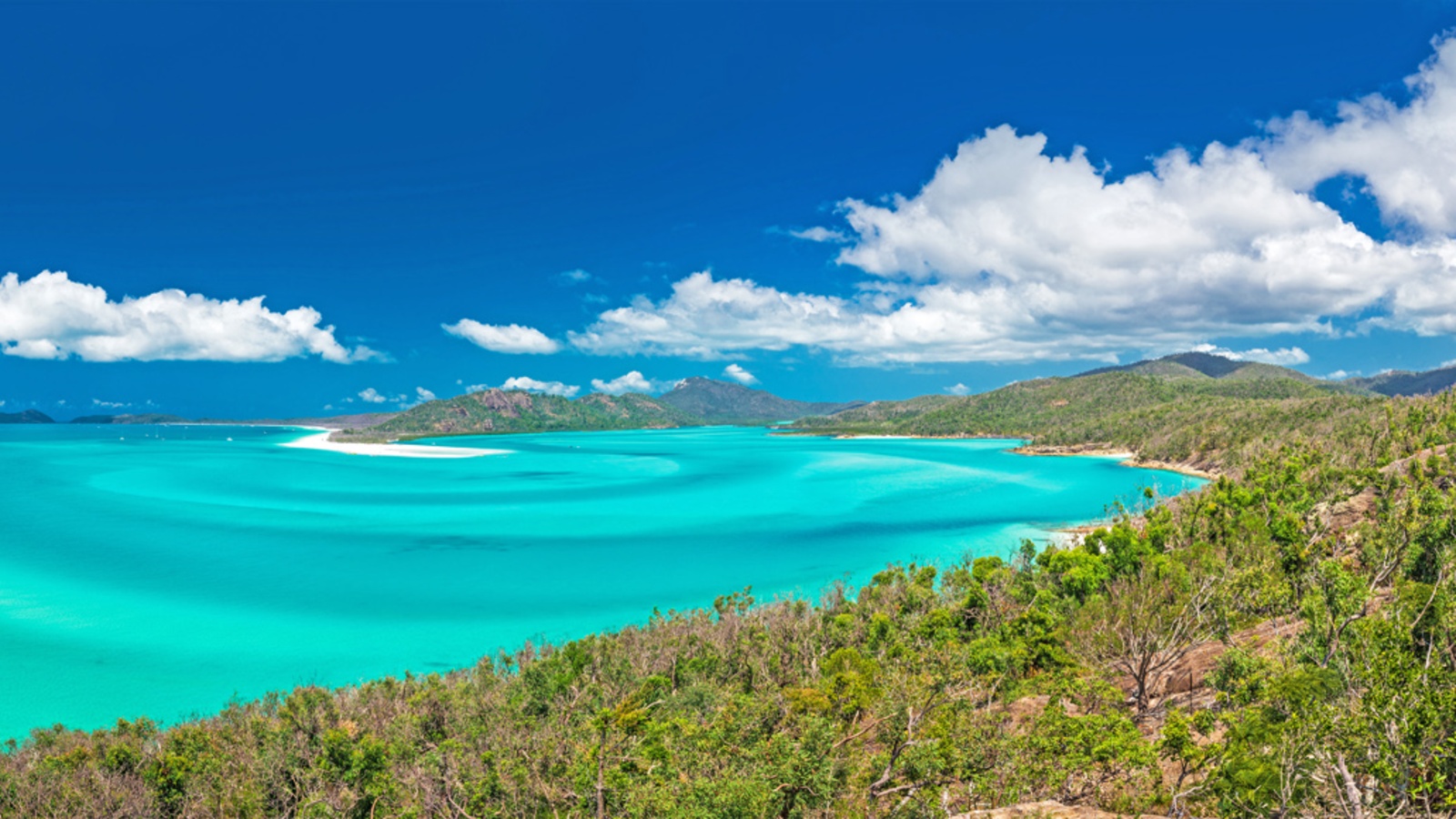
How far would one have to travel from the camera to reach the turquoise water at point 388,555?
30.1 meters

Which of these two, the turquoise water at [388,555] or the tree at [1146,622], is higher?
the tree at [1146,622]

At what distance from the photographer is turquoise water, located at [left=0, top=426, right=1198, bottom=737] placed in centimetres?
3011

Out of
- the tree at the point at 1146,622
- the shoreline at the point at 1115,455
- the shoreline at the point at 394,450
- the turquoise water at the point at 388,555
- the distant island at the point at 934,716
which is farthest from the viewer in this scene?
the shoreline at the point at 394,450

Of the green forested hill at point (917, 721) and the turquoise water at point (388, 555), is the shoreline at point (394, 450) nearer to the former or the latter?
the turquoise water at point (388, 555)

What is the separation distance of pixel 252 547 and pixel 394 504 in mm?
23918

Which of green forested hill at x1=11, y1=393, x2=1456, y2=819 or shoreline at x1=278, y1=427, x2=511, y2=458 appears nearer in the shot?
green forested hill at x1=11, y1=393, x2=1456, y2=819

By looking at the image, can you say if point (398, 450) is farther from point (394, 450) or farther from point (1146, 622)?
point (1146, 622)

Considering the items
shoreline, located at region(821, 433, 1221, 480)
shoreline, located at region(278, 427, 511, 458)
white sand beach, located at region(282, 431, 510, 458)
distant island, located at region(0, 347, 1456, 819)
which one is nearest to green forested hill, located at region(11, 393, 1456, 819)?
distant island, located at region(0, 347, 1456, 819)

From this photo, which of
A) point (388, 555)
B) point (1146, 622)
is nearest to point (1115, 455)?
point (1146, 622)

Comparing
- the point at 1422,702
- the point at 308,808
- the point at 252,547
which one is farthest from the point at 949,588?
the point at 252,547

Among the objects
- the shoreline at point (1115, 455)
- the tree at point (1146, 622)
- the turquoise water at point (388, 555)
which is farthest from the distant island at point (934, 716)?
the shoreline at point (1115, 455)

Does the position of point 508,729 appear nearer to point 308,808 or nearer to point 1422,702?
point 308,808

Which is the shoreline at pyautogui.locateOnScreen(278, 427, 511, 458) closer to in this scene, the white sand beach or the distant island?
the white sand beach

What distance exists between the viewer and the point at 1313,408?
10881 cm
